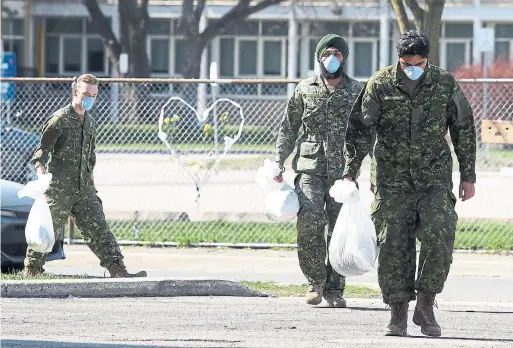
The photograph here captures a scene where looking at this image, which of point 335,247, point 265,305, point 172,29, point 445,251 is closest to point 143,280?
point 265,305

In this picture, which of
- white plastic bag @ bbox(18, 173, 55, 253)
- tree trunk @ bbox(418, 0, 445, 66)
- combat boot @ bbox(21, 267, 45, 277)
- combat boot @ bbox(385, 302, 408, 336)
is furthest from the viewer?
tree trunk @ bbox(418, 0, 445, 66)

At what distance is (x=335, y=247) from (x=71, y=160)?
322 centimetres

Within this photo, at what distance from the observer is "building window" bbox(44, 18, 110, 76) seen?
1944 inches

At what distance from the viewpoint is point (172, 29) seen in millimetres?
47656

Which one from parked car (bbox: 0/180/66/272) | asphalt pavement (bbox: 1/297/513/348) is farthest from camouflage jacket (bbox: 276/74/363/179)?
parked car (bbox: 0/180/66/272)

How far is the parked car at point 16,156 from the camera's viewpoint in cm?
1706

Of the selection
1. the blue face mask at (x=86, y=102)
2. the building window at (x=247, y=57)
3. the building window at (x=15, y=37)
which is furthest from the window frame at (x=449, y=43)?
the blue face mask at (x=86, y=102)

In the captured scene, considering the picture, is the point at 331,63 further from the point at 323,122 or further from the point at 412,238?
the point at 412,238

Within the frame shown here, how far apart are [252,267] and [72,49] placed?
125 feet

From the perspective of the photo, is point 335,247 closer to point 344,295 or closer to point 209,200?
point 344,295

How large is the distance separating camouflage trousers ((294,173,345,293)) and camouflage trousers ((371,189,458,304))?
1.54 m

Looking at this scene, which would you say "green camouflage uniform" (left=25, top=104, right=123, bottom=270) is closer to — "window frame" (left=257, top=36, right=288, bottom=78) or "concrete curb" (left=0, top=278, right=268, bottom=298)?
"concrete curb" (left=0, top=278, right=268, bottom=298)

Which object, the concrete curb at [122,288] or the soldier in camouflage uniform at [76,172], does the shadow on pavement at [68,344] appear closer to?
the concrete curb at [122,288]

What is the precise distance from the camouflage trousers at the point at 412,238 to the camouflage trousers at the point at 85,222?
3382mm
